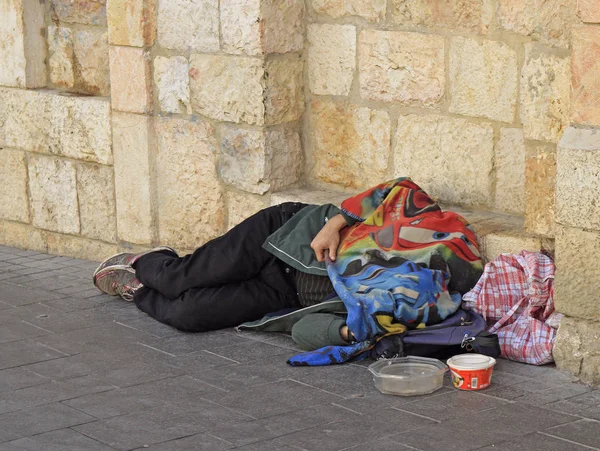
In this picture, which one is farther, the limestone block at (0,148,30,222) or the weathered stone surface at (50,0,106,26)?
the limestone block at (0,148,30,222)

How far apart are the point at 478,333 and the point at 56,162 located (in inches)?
128

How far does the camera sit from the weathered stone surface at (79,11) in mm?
6688

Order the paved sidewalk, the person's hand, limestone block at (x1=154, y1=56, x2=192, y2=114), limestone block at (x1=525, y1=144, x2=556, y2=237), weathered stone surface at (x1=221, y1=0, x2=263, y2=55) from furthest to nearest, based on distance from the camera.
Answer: limestone block at (x1=154, y1=56, x2=192, y2=114) → weathered stone surface at (x1=221, y1=0, x2=263, y2=55) → the person's hand → limestone block at (x1=525, y1=144, x2=556, y2=237) → the paved sidewalk

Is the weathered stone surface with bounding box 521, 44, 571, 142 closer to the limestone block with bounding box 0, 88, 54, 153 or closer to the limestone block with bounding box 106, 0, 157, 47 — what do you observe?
the limestone block with bounding box 106, 0, 157, 47

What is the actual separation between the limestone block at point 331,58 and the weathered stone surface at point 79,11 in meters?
1.45

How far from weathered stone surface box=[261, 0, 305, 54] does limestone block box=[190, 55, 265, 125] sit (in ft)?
0.44

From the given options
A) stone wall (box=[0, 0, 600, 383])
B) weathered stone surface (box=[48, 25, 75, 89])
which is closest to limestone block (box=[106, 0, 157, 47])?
stone wall (box=[0, 0, 600, 383])

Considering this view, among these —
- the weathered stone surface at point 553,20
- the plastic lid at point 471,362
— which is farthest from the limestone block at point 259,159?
the plastic lid at point 471,362

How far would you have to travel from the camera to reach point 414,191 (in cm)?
511

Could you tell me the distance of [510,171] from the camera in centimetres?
524

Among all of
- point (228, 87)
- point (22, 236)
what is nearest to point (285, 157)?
point (228, 87)

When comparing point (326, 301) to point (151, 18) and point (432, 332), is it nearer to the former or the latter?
point (432, 332)

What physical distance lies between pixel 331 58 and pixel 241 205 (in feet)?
2.97

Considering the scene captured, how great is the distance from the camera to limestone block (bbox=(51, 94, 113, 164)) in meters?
6.58
